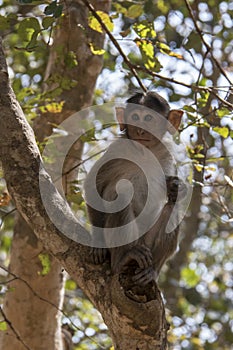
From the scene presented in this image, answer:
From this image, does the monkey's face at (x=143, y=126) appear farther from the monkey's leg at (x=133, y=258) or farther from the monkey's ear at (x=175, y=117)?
the monkey's leg at (x=133, y=258)

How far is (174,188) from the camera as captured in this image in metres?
4.55

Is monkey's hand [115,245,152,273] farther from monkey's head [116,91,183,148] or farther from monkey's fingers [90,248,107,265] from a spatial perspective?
monkey's head [116,91,183,148]

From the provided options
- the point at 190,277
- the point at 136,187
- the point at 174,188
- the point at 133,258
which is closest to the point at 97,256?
the point at 133,258

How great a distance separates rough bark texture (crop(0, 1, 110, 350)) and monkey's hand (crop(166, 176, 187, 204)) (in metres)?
0.90

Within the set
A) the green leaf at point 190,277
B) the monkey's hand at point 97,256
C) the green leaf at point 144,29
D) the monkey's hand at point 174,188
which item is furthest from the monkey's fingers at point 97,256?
the green leaf at point 190,277

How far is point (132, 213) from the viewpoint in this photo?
14.9 feet

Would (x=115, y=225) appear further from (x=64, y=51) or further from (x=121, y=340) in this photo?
(x=64, y=51)

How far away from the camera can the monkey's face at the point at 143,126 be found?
199 inches

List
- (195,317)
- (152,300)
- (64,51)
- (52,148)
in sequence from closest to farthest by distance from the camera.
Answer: (152,300), (52,148), (64,51), (195,317)

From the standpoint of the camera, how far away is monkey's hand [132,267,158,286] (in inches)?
127

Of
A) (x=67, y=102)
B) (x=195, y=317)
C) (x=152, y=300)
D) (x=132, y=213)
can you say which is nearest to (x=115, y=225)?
(x=132, y=213)

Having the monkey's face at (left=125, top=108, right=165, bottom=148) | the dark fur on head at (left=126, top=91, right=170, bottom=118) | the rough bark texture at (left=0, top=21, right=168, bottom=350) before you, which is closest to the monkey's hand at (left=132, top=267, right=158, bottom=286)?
the rough bark texture at (left=0, top=21, right=168, bottom=350)

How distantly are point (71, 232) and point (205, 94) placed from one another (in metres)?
1.82

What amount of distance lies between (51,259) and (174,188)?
4.61ft
